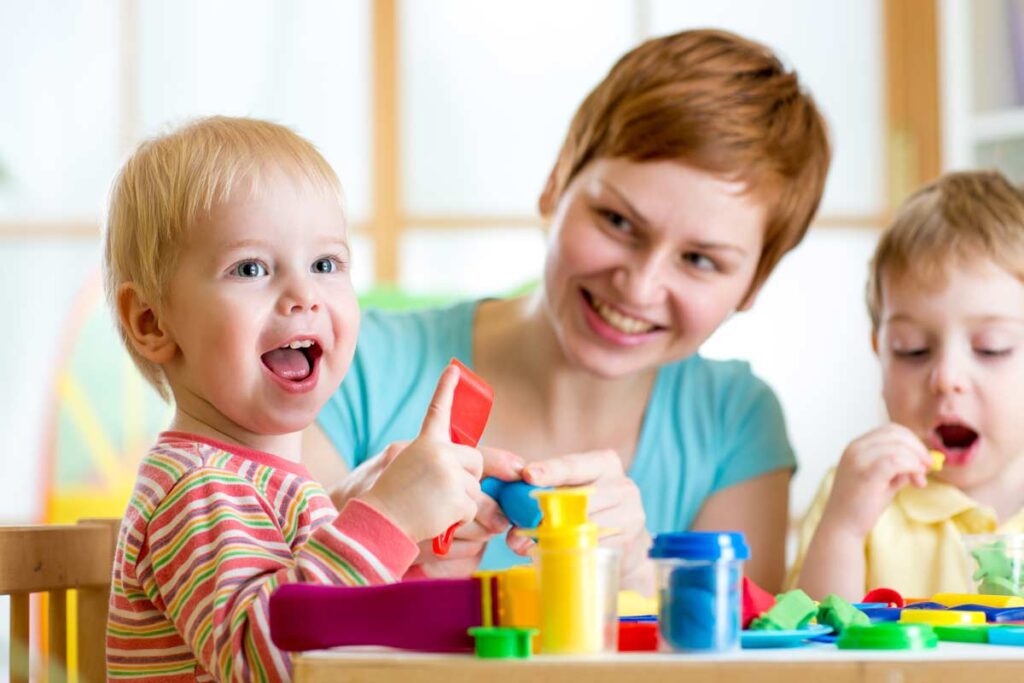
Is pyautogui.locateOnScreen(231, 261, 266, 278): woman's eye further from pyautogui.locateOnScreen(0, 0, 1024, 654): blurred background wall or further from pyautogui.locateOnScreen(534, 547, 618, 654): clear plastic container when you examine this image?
pyautogui.locateOnScreen(0, 0, 1024, 654): blurred background wall

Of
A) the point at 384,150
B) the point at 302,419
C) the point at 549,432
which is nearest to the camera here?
the point at 302,419

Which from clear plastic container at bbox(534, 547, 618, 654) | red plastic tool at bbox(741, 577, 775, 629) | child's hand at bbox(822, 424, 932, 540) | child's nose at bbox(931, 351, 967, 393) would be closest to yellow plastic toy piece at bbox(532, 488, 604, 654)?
clear plastic container at bbox(534, 547, 618, 654)

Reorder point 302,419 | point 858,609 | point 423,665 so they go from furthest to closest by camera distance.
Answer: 1. point 302,419
2. point 858,609
3. point 423,665

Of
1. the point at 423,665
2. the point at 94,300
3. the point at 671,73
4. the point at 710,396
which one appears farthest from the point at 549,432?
the point at 94,300

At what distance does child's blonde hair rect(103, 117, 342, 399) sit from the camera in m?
0.95

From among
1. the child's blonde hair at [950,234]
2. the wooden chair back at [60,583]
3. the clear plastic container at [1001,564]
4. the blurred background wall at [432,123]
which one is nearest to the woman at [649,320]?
the child's blonde hair at [950,234]

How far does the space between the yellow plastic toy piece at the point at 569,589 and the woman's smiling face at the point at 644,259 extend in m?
0.74

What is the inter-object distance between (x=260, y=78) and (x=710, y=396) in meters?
2.08

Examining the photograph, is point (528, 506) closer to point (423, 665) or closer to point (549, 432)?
point (423, 665)

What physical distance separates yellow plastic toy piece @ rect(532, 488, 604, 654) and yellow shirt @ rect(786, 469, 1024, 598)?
0.82m

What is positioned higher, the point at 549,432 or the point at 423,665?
the point at 423,665

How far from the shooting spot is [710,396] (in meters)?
1.66

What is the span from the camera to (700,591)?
26.1 inches

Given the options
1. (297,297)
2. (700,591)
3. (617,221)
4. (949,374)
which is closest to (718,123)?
(617,221)
